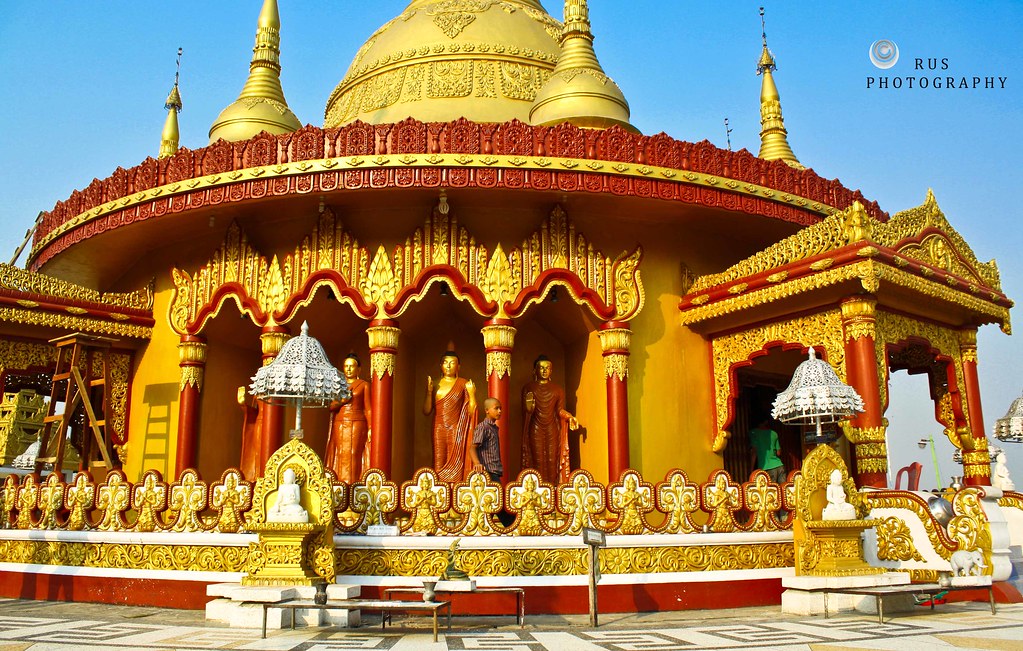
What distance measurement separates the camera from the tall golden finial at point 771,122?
1622 cm

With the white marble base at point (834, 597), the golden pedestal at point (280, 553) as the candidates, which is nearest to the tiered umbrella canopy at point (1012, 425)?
the white marble base at point (834, 597)

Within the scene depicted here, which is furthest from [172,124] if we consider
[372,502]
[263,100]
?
[372,502]

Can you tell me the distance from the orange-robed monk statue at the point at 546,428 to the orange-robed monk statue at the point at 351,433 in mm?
2043

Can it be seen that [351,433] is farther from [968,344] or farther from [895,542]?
[968,344]

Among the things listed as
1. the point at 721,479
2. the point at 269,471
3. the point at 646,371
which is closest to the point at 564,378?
the point at 646,371

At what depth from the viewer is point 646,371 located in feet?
37.5

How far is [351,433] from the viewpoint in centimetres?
1092

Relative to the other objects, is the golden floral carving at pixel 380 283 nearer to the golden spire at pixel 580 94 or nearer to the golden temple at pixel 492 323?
the golden temple at pixel 492 323

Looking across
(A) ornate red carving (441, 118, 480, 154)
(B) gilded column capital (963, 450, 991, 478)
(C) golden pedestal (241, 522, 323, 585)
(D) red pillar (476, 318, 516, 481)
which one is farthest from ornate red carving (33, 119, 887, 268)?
(C) golden pedestal (241, 522, 323, 585)

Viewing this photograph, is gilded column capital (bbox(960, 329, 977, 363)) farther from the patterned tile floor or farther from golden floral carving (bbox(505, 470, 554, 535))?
golden floral carving (bbox(505, 470, 554, 535))

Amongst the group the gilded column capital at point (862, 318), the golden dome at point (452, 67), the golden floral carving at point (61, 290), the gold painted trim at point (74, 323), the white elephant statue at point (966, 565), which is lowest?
the white elephant statue at point (966, 565)

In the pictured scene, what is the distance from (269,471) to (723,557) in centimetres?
411

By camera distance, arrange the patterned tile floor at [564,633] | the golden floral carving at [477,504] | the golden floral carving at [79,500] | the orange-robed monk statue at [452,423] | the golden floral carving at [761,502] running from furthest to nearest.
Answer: the orange-robed monk statue at [452,423], the golden floral carving at [79,500], the golden floral carving at [761,502], the golden floral carving at [477,504], the patterned tile floor at [564,633]

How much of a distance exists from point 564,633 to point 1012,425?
10.4 metres
